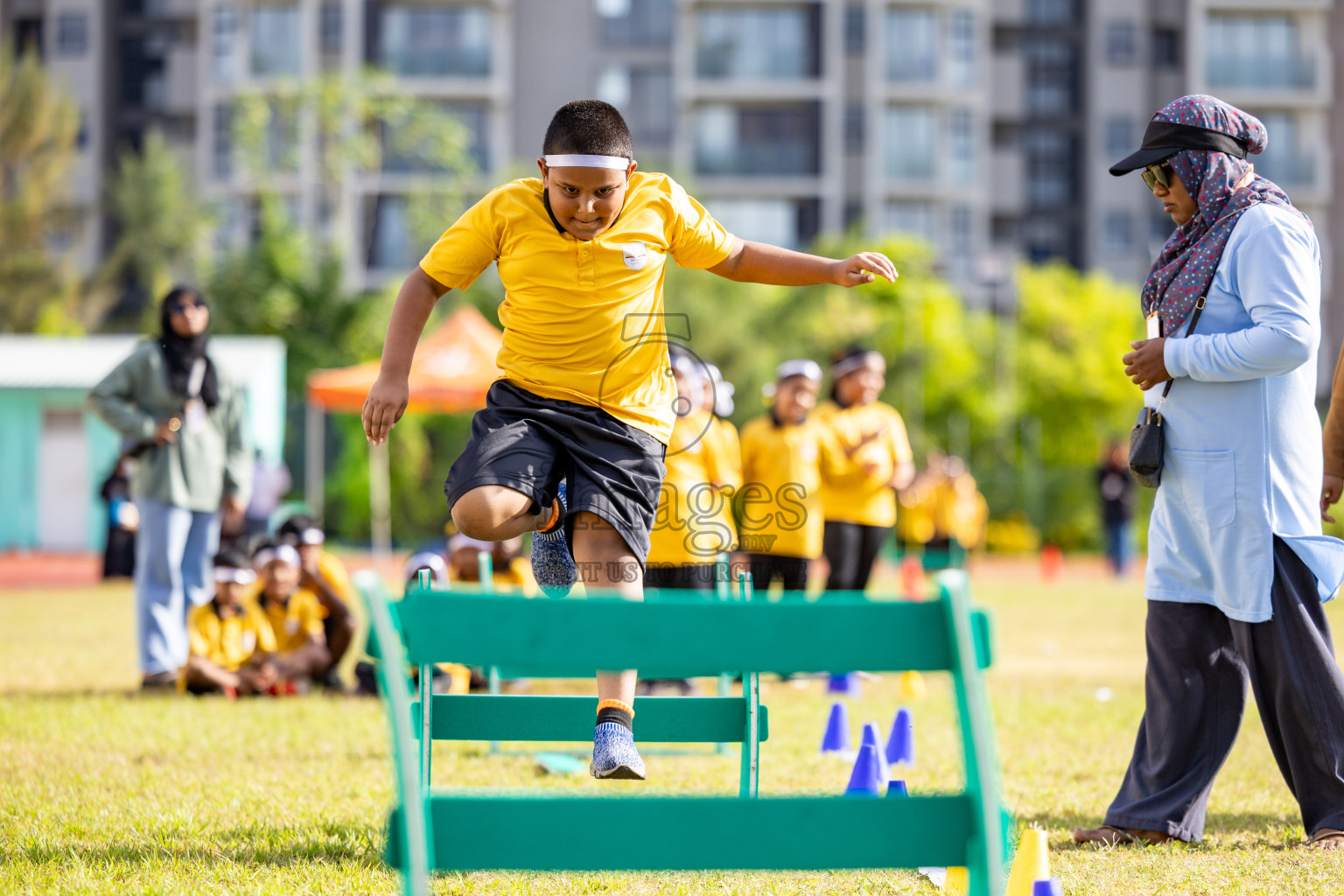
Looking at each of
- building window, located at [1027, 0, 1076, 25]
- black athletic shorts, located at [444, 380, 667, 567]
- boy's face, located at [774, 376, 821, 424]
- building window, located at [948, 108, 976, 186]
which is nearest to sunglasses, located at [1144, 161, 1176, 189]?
black athletic shorts, located at [444, 380, 667, 567]

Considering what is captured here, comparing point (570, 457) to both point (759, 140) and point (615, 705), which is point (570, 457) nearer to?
point (615, 705)

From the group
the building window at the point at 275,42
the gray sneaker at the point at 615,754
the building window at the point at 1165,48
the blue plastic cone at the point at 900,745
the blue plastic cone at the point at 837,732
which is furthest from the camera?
the building window at the point at 1165,48

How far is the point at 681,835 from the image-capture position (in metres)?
2.04

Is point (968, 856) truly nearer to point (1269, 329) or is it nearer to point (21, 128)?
point (1269, 329)

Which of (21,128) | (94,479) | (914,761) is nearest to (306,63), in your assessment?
(21,128)

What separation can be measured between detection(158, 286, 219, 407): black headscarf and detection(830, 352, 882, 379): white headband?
4.25 meters

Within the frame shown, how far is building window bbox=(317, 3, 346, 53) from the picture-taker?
42.1m

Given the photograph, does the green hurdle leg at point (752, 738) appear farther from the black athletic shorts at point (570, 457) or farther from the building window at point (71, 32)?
the building window at point (71, 32)

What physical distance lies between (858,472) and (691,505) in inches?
80.7

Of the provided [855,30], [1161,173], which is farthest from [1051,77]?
[1161,173]

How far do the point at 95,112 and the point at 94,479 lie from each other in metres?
30.3

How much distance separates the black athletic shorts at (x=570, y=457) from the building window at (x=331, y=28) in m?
41.7

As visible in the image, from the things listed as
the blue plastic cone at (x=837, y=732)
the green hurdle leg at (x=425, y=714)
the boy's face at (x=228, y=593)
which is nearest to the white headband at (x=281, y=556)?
the boy's face at (x=228, y=593)

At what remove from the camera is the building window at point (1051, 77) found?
159 feet
